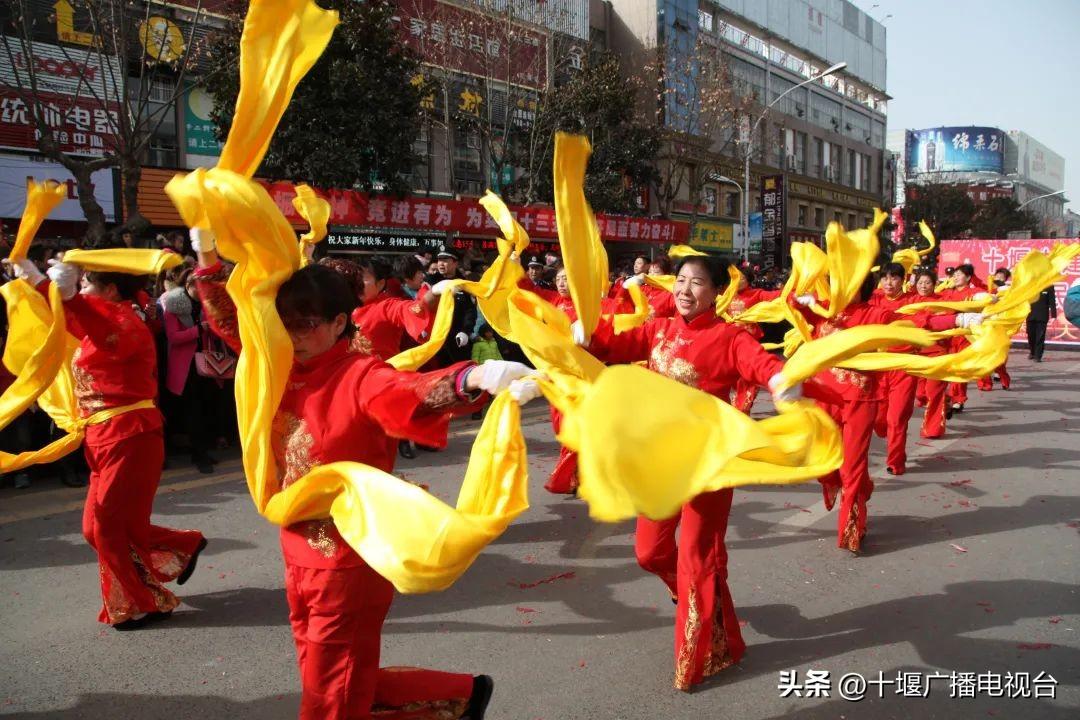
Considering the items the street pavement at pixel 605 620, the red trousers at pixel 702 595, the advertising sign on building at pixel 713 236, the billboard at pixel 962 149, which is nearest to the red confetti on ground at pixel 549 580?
the street pavement at pixel 605 620

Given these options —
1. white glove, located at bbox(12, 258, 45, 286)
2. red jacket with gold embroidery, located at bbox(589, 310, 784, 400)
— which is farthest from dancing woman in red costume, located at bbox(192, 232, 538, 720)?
white glove, located at bbox(12, 258, 45, 286)

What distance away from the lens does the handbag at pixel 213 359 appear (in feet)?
23.0

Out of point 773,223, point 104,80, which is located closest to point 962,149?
point 773,223

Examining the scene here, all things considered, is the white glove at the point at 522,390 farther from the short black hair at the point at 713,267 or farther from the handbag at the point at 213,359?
the handbag at the point at 213,359

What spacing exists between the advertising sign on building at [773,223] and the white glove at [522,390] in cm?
2228

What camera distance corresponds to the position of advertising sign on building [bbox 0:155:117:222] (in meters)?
13.6

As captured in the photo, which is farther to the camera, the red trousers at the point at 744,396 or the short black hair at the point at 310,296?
the red trousers at the point at 744,396

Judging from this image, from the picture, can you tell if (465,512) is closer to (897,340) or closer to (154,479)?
(897,340)

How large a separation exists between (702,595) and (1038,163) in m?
118

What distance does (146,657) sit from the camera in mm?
3533

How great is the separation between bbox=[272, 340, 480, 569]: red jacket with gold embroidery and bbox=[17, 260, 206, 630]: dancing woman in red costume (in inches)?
73.2

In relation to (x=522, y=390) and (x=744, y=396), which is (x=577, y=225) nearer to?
(x=522, y=390)

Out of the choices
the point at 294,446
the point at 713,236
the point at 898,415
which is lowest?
the point at 898,415

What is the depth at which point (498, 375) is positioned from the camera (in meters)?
2.05
